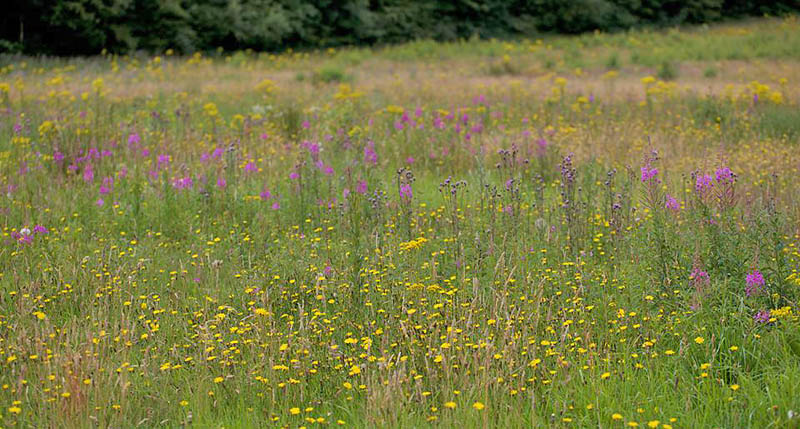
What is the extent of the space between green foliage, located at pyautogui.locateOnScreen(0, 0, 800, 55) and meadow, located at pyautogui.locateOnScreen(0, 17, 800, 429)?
9880 mm

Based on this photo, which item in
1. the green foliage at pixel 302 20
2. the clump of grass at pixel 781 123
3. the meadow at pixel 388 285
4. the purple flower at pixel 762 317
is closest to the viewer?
the meadow at pixel 388 285

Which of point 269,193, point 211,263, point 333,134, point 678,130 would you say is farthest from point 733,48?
point 211,263

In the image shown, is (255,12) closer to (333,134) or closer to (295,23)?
(295,23)

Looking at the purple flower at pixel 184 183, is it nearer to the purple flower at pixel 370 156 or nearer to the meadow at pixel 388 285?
the meadow at pixel 388 285

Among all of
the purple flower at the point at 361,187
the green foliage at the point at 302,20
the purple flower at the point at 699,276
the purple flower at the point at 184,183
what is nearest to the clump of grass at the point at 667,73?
the purple flower at the point at 361,187

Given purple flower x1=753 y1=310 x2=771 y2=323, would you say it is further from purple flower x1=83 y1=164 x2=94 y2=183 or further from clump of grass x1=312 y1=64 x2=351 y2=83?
clump of grass x1=312 y1=64 x2=351 y2=83

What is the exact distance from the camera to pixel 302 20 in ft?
85.8

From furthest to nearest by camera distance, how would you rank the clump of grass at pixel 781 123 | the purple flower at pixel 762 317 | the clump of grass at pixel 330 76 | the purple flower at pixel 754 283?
the clump of grass at pixel 330 76 < the clump of grass at pixel 781 123 < the purple flower at pixel 754 283 < the purple flower at pixel 762 317

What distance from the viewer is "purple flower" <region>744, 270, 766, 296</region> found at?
137 inches

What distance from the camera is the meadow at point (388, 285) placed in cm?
296

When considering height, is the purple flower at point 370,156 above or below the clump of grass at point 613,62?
below

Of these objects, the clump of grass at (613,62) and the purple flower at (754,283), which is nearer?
the purple flower at (754,283)

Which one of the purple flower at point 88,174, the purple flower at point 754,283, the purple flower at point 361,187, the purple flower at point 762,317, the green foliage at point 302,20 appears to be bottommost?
the purple flower at point 88,174

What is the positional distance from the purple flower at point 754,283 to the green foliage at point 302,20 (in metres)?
13.9
